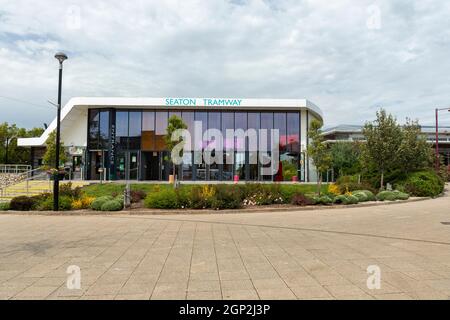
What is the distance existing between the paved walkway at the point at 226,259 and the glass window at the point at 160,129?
20.0 meters

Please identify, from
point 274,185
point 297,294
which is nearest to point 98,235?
point 297,294

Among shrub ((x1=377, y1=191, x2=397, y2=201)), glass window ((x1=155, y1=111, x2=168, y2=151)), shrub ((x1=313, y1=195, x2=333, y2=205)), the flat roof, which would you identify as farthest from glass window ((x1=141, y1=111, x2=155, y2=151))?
shrub ((x1=377, y1=191, x2=397, y2=201))

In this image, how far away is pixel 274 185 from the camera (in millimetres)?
17094

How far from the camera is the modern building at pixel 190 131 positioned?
102 ft

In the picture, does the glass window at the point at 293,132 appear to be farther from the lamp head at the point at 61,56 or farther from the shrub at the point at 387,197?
the lamp head at the point at 61,56

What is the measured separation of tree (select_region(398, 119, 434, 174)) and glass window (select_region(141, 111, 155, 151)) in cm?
2015

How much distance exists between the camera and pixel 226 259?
262 inches

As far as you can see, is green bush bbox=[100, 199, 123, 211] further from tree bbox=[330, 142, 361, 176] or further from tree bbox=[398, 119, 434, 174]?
tree bbox=[330, 142, 361, 176]

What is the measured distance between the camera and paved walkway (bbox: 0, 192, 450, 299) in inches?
189

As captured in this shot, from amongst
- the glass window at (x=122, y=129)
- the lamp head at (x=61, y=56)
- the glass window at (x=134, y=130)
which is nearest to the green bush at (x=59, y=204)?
the lamp head at (x=61, y=56)
